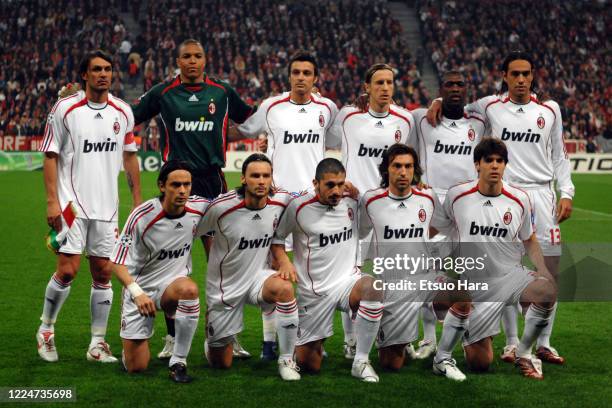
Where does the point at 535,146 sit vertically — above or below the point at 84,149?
above

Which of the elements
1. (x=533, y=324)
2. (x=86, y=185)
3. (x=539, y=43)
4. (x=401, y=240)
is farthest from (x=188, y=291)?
(x=539, y=43)

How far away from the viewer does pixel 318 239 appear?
6414mm

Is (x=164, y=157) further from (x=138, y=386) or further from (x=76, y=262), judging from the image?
(x=138, y=386)

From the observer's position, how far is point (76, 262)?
6645mm

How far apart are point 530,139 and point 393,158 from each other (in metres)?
1.37

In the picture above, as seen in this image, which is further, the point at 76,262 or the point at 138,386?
the point at 76,262

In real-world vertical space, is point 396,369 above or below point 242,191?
below

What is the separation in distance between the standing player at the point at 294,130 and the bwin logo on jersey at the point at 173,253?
1.18 meters

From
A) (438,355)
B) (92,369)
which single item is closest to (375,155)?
(438,355)

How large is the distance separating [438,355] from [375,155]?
1778 millimetres

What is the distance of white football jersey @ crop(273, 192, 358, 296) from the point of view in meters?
6.41

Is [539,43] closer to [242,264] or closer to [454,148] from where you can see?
[454,148]

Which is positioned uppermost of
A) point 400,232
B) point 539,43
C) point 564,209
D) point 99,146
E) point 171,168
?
point 539,43

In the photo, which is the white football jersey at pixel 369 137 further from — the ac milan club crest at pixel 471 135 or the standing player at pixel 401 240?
the standing player at pixel 401 240
